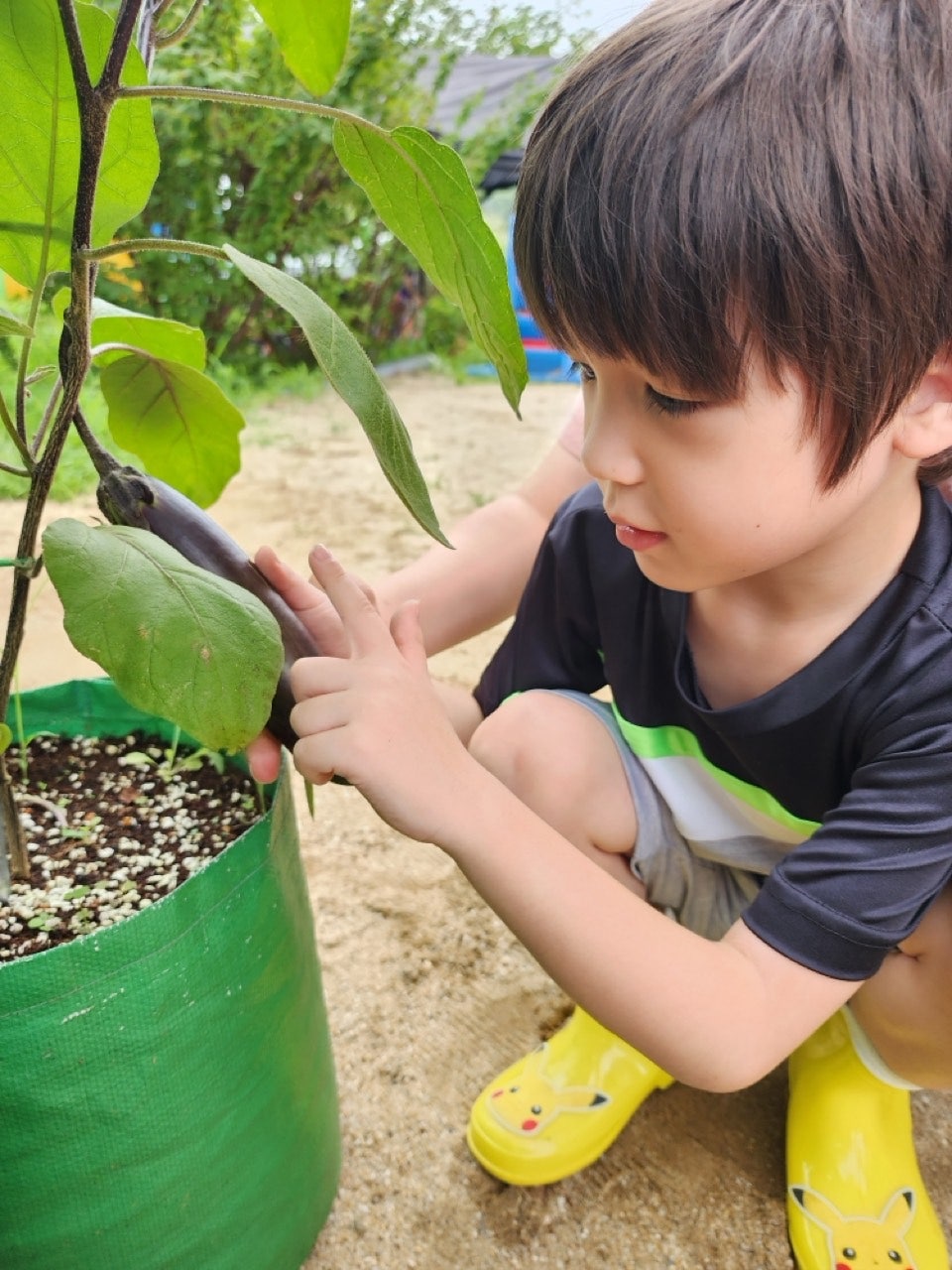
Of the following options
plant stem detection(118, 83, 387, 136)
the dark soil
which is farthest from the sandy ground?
plant stem detection(118, 83, 387, 136)

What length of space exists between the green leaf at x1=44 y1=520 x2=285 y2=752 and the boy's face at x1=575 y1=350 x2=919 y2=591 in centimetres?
27

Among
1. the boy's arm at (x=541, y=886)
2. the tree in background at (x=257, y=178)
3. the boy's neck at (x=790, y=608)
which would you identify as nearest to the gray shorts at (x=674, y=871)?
the boy's neck at (x=790, y=608)

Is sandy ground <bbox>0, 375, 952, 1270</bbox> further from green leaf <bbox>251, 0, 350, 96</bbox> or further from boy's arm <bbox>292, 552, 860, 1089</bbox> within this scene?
green leaf <bbox>251, 0, 350, 96</bbox>

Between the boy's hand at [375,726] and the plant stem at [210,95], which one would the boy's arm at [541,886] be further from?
the plant stem at [210,95]

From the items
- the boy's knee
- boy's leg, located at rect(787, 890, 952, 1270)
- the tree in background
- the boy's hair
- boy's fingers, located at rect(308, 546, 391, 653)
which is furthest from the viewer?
the tree in background

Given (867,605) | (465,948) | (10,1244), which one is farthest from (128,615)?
(465,948)

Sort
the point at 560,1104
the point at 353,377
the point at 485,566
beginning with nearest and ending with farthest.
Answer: the point at 353,377, the point at 560,1104, the point at 485,566

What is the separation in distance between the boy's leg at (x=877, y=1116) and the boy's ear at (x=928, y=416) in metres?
0.39

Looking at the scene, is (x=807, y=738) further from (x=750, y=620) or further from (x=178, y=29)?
(x=178, y=29)

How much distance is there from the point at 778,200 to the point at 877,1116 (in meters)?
0.79

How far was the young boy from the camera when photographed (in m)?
0.70

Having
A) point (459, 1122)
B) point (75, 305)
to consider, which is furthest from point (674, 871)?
point (75, 305)

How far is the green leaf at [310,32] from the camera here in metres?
0.63

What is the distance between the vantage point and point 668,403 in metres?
0.74
